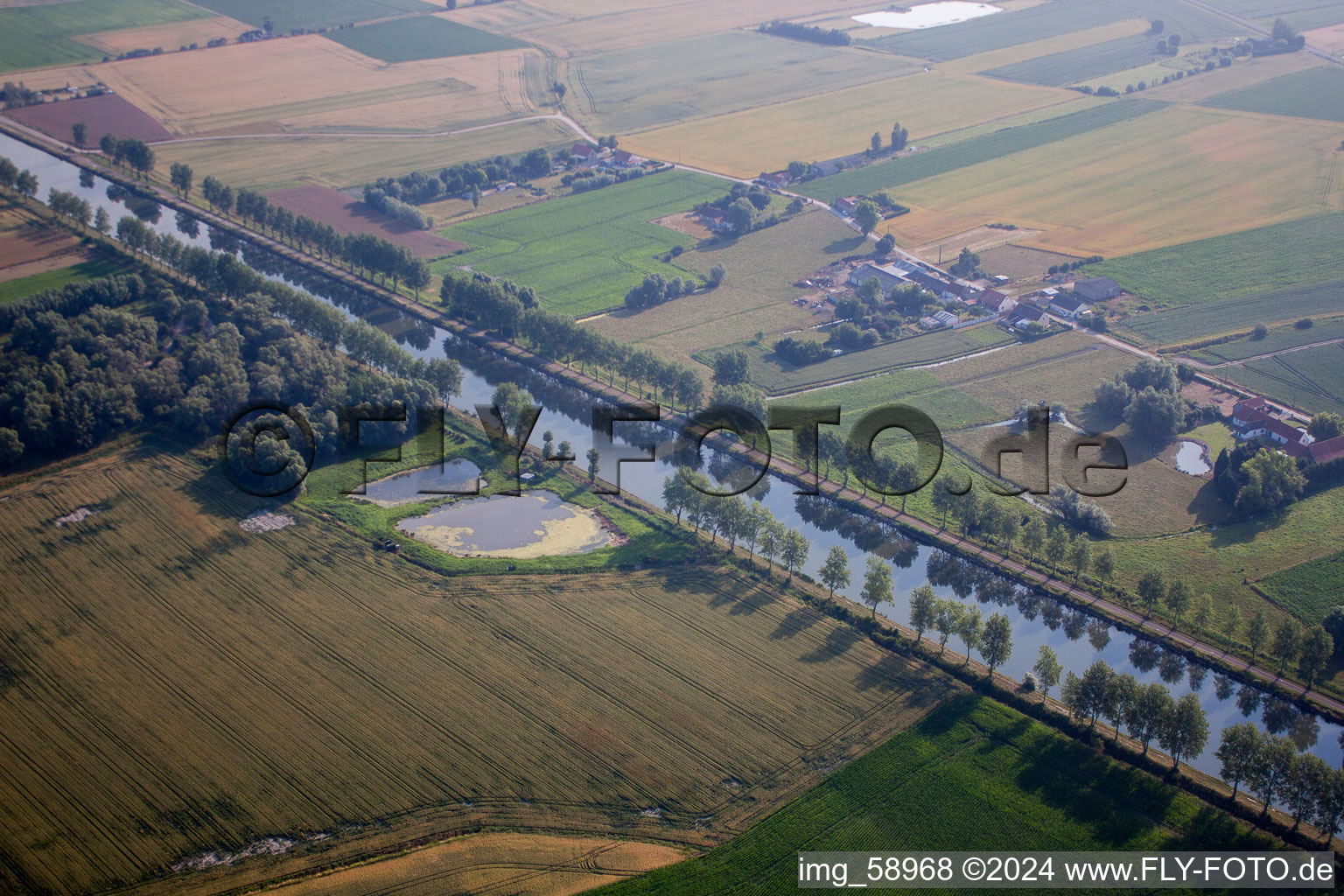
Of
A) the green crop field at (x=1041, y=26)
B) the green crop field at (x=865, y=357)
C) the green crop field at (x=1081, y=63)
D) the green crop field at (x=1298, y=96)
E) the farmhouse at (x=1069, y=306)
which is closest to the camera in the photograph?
the green crop field at (x=865, y=357)

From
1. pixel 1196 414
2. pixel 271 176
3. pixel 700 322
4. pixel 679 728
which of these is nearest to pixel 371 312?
pixel 700 322

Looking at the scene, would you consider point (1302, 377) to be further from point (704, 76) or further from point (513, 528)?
point (704, 76)

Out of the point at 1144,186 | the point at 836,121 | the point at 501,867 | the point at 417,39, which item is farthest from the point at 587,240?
the point at 417,39

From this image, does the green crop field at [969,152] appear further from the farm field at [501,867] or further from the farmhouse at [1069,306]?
the farm field at [501,867]

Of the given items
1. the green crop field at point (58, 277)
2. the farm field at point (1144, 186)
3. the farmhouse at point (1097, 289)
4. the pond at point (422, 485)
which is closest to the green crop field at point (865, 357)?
the farmhouse at point (1097, 289)

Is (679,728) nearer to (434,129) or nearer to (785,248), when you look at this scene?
(785,248)

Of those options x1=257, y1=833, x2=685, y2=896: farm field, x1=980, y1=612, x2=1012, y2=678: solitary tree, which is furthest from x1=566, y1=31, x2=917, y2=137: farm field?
x1=257, y1=833, x2=685, y2=896: farm field
